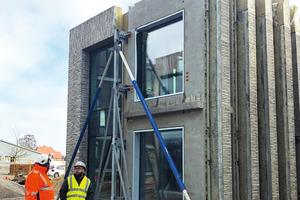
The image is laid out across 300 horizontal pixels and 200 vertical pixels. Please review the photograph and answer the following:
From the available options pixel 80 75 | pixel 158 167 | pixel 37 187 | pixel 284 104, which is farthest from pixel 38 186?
pixel 80 75

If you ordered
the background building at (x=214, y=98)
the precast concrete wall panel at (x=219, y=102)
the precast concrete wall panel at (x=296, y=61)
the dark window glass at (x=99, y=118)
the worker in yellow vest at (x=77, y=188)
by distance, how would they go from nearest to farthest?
the worker in yellow vest at (x=77, y=188), the precast concrete wall panel at (x=219, y=102), the background building at (x=214, y=98), the precast concrete wall panel at (x=296, y=61), the dark window glass at (x=99, y=118)

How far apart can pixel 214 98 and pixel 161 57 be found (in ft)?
7.43

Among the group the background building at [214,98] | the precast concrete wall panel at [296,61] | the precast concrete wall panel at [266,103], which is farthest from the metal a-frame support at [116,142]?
the precast concrete wall panel at [296,61]

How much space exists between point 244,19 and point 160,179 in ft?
15.1

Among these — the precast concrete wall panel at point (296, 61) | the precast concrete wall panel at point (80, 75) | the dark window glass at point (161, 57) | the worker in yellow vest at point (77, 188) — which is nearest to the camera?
the worker in yellow vest at point (77, 188)

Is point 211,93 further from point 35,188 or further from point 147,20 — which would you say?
point 35,188

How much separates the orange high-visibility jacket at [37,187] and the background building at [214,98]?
328 cm

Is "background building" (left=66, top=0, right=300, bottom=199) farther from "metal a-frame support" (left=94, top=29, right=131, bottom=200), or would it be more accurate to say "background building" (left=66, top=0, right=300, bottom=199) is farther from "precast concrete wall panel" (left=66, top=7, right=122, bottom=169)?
"precast concrete wall panel" (left=66, top=7, right=122, bottom=169)

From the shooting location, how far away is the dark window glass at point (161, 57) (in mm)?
8922

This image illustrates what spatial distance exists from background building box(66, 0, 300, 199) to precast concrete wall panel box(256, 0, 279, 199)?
0.08 ft

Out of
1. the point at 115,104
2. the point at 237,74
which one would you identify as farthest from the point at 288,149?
the point at 115,104

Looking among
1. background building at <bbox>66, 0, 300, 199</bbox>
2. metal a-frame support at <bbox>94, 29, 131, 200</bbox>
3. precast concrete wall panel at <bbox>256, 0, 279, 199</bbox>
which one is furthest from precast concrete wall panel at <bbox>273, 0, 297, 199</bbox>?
metal a-frame support at <bbox>94, 29, 131, 200</bbox>

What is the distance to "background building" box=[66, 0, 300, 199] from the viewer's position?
7.87 metres

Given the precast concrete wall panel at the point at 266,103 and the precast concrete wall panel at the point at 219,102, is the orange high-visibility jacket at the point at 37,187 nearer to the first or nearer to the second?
the precast concrete wall panel at the point at 219,102
